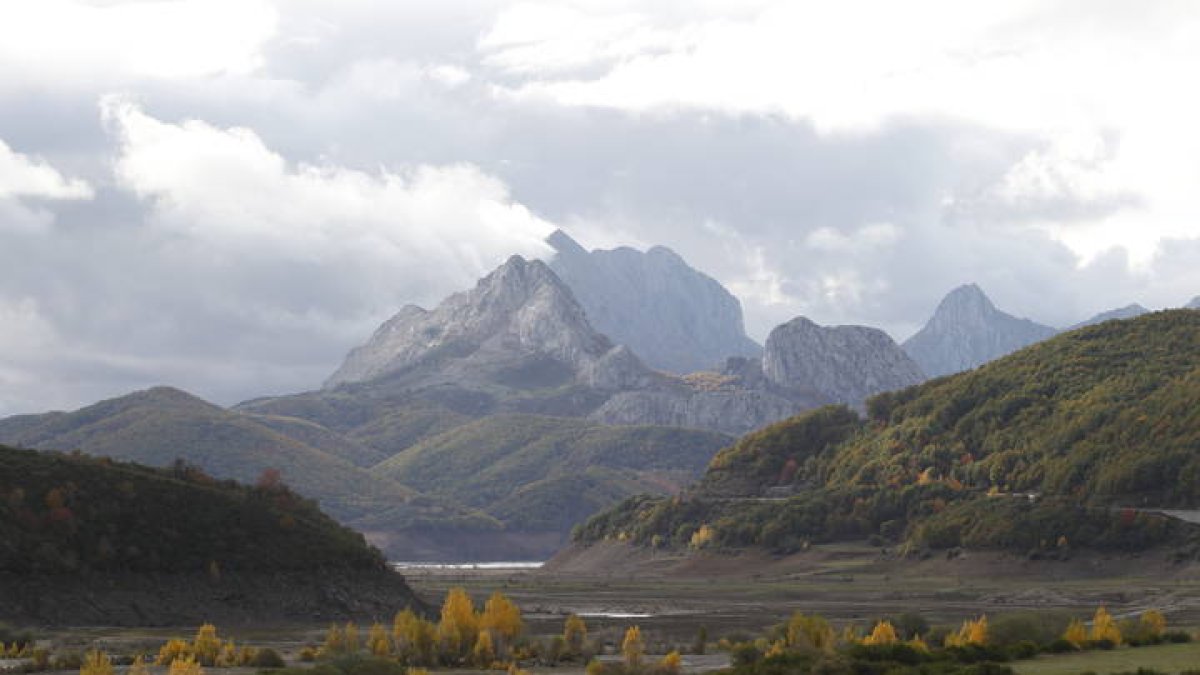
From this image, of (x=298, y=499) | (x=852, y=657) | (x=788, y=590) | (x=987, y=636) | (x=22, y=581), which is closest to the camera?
(x=852, y=657)

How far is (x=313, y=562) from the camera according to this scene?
124m

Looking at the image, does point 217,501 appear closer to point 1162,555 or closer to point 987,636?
point 987,636

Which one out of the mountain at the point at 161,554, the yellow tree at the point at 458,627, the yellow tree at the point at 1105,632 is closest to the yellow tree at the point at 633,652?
the yellow tree at the point at 458,627

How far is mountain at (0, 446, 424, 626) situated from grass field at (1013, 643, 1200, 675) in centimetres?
6266

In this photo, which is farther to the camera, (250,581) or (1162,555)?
(1162,555)

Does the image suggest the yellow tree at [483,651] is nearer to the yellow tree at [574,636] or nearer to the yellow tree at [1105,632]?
the yellow tree at [574,636]

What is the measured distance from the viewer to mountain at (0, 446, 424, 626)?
110 m

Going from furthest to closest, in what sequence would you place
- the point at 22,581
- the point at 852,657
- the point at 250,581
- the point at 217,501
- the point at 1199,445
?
1. the point at 1199,445
2. the point at 217,501
3. the point at 250,581
4. the point at 22,581
5. the point at 852,657

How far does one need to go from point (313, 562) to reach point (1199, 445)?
11892cm

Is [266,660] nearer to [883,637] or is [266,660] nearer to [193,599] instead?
[883,637]

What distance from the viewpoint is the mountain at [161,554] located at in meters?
110

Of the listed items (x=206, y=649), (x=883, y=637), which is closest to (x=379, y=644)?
(x=206, y=649)

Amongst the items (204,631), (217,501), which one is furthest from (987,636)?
(217,501)

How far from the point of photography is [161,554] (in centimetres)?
11638
